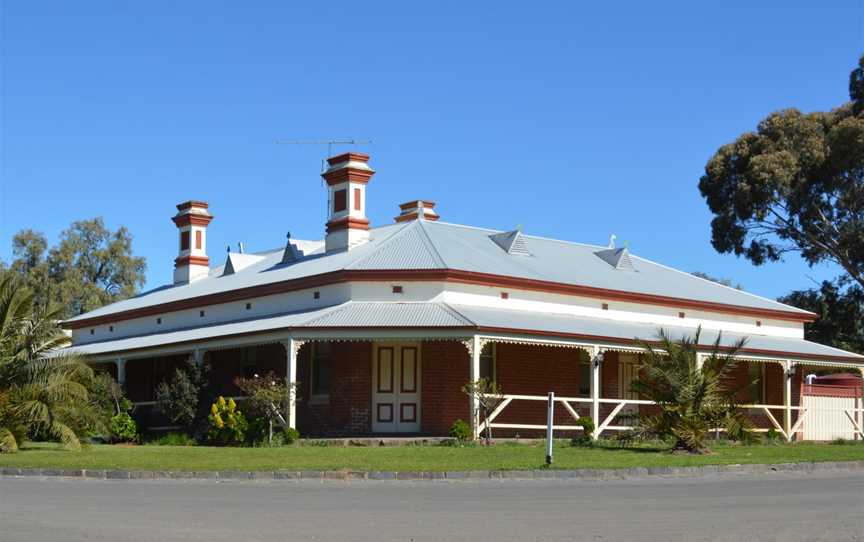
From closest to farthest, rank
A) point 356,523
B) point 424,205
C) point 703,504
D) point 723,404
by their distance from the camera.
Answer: point 356,523
point 703,504
point 723,404
point 424,205

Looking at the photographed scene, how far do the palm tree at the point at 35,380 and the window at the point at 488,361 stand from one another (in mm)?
10187

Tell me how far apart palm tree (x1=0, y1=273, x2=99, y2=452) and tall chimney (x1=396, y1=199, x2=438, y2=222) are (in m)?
16.8

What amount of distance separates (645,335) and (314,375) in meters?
9.31

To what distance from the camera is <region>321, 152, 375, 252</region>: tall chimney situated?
37594mm

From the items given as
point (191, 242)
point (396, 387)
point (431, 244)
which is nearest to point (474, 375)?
point (396, 387)

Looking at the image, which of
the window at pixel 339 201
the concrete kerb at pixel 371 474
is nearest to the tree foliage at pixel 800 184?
the window at pixel 339 201

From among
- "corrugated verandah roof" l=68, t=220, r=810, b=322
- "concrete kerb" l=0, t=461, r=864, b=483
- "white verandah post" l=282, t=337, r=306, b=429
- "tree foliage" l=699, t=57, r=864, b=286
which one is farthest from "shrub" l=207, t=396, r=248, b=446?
"tree foliage" l=699, t=57, r=864, b=286

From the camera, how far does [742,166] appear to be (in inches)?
2234

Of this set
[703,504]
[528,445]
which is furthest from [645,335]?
[703,504]

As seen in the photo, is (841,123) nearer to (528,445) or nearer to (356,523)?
(528,445)

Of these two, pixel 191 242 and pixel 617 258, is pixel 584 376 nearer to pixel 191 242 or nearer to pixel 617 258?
pixel 617 258

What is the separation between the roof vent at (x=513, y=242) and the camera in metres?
37.9

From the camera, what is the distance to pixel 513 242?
37.9 metres

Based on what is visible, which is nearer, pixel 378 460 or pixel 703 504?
pixel 703 504
